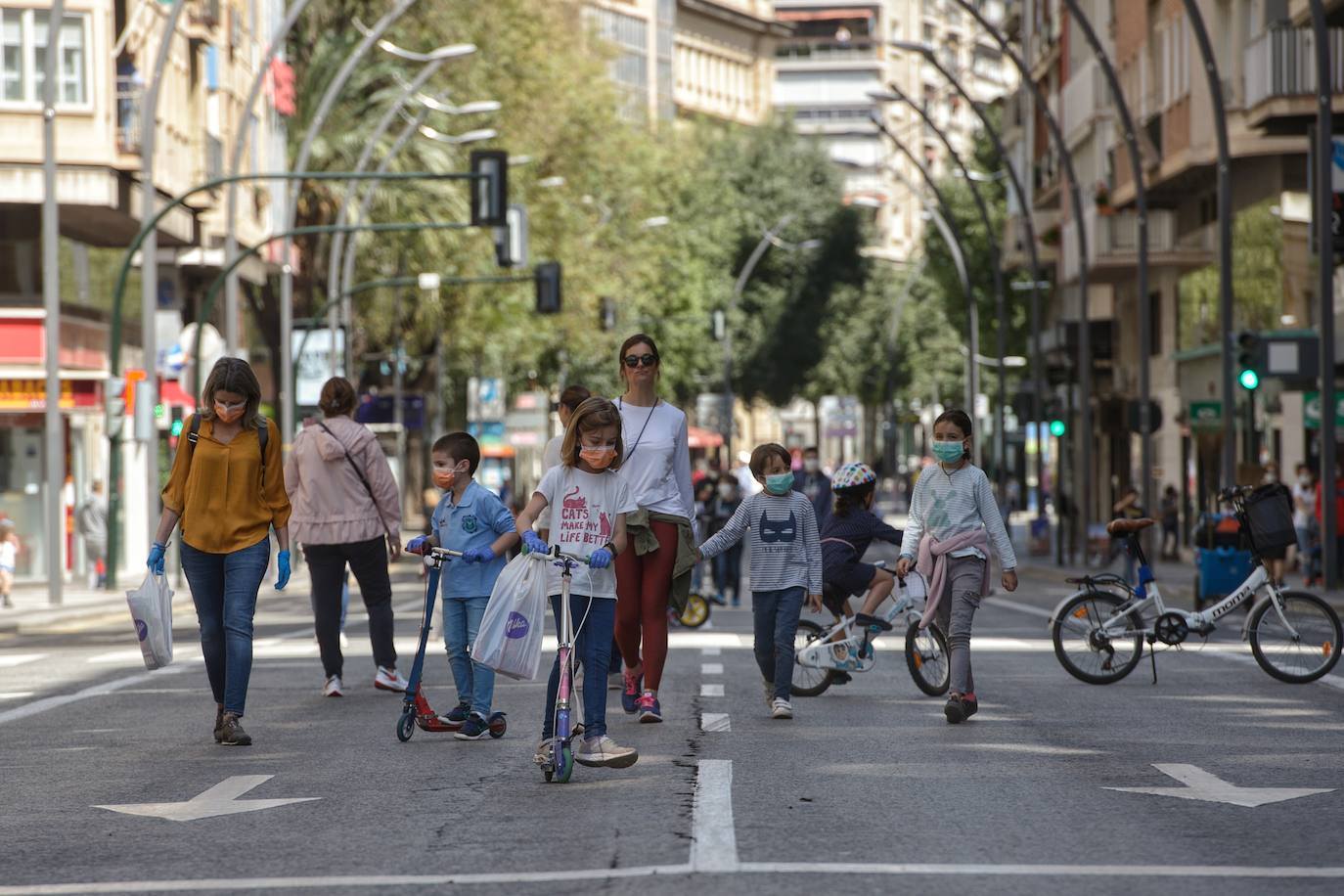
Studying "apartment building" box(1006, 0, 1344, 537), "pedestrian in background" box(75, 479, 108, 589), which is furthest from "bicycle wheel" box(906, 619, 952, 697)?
"pedestrian in background" box(75, 479, 108, 589)

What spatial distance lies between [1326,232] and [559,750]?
2024cm

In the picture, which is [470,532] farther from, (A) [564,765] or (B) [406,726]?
(A) [564,765]

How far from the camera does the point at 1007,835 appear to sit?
9.52 meters

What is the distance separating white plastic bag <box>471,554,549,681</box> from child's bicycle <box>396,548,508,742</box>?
141 cm

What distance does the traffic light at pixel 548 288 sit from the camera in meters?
45.0

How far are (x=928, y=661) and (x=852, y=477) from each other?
1.32 meters

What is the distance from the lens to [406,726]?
1312 centimetres

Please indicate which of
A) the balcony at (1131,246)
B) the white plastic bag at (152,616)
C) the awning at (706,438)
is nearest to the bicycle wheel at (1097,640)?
the white plastic bag at (152,616)

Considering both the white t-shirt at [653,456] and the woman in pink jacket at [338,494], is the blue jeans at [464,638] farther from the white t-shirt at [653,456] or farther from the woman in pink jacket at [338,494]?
the woman in pink jacket at [338,494]

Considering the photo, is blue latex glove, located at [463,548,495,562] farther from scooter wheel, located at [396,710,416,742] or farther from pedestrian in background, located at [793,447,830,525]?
pedestrian in background, located at [793,447,830,525]

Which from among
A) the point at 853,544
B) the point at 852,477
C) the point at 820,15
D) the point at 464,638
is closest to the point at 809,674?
the point at 853,544

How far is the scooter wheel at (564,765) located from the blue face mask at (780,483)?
4.06 m

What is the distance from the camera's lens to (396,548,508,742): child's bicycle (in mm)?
12844

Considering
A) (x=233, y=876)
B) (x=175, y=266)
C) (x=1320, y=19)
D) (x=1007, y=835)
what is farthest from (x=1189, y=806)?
(x=175, y=266)
